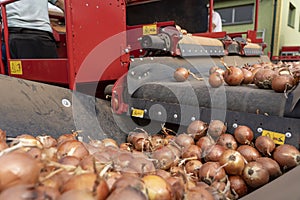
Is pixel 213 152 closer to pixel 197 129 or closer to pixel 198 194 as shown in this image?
pixel 197 129

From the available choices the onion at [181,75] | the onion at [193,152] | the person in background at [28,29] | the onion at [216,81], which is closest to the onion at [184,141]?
the onion at [193,152]

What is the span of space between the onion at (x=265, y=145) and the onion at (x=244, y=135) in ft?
0.19

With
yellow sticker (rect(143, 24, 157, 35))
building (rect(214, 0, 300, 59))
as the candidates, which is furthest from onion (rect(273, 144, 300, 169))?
building (rect(214, 0, 300, 59))

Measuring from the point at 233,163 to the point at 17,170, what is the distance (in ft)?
3.80

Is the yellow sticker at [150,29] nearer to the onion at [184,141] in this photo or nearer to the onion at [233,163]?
the onion at [184,141]

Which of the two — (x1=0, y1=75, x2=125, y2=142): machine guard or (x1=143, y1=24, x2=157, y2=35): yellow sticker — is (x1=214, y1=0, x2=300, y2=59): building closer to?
(x1=143, y1=24, x2=157, y2=35): yellow sticker

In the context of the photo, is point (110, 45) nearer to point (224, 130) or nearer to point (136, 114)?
point (136, 114)

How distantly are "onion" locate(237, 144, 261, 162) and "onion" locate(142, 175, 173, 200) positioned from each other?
2.87 ft

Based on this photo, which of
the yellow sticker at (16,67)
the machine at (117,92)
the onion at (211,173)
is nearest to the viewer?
the onion at (211,173)

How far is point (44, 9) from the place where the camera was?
3.38 m

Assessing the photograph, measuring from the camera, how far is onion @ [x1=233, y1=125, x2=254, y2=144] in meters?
1.80

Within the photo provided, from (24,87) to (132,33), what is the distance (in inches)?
77.9

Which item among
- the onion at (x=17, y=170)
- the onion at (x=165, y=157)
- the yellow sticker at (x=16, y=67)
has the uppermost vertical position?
the yellow sticker at (x=16, y=67)

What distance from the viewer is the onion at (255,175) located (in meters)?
1.51
